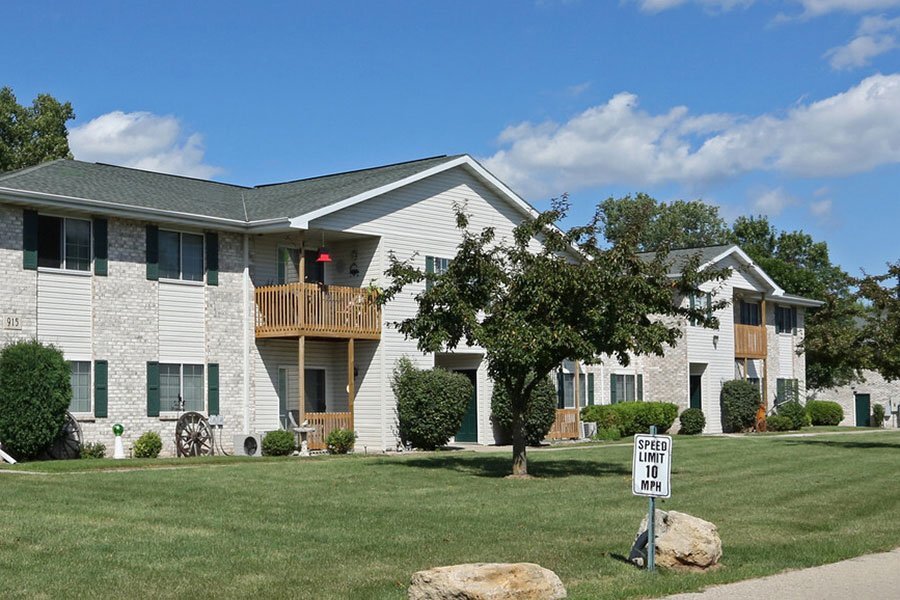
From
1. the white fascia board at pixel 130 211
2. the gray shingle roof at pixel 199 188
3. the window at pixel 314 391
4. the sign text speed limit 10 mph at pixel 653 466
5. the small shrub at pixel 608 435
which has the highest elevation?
the gray shingle roof at pixel 199 188

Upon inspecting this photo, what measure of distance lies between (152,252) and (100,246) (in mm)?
1401

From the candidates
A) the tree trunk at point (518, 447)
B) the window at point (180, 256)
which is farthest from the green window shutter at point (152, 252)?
the tree trunk at point (518, 447)

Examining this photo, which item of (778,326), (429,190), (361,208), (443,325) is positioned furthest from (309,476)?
(778,326)

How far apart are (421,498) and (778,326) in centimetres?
3723

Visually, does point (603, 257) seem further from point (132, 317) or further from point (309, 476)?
point (132, 317)

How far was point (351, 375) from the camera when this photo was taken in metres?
30.1

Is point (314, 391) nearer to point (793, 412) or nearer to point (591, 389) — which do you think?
point (591, 389)

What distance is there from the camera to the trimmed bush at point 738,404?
46.6 m

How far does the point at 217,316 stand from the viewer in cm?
2995

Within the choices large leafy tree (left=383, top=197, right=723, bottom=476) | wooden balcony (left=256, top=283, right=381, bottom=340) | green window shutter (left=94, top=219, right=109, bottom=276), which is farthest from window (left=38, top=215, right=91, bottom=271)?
large leafy tree (left=383, top=197, right=723, bottom=476)

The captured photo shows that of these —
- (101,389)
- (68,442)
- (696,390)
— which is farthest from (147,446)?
(696,390)

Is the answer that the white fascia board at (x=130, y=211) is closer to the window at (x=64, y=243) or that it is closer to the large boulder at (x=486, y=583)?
the window at (x=64, y=243)

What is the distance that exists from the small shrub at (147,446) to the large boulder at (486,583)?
1895 cm

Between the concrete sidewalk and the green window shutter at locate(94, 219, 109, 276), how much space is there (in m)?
19.4
